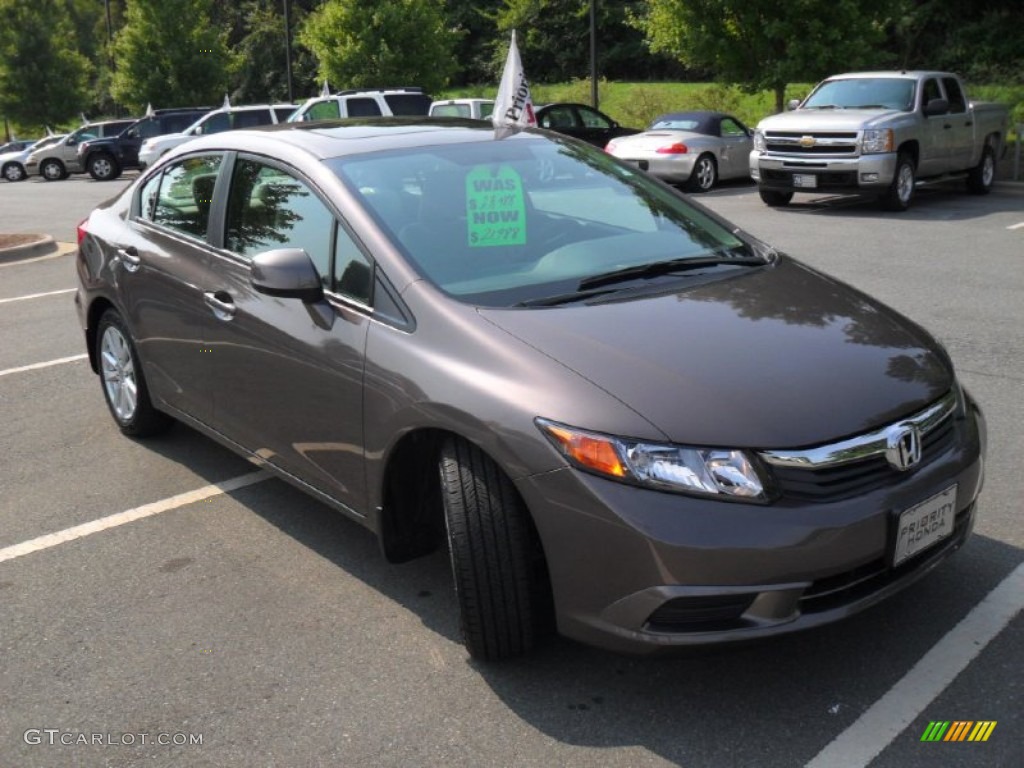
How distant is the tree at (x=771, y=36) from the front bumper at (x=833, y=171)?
24.0 feet

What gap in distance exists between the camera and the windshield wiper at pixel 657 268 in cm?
394

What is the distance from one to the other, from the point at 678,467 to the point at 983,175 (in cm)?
1588

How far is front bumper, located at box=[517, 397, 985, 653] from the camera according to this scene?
2.97 m

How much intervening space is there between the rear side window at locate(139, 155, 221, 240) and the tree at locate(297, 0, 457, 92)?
101ft

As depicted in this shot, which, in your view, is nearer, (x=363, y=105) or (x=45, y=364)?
(x=45, y=364)

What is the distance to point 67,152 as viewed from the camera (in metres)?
34.4

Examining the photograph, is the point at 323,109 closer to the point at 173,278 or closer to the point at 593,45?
the point at 593,45

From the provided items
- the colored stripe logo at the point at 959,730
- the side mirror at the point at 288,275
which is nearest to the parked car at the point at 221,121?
the side mirror at the point at 288,275

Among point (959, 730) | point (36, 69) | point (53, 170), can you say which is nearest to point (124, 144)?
point (53, 170)

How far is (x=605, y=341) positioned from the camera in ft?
11.3

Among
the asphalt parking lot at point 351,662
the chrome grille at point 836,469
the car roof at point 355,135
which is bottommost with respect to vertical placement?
the asphalt parking lot at point 351,662

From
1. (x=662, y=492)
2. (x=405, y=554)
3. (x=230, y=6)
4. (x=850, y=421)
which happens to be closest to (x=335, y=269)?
(x=405, y=554)

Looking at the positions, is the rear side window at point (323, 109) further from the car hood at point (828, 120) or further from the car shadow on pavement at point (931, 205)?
the car hood at point (828, 120)

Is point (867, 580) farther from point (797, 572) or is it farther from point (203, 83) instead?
point (203, 83)
